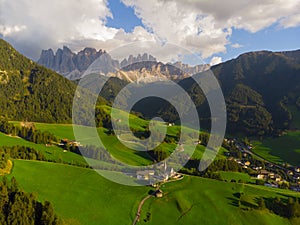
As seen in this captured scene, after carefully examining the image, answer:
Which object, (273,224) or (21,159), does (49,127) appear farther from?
(273,224)

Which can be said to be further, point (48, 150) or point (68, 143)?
point (68, 143)

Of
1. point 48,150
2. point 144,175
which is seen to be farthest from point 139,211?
point 48,150

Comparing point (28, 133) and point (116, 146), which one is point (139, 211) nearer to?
point (116, 146)

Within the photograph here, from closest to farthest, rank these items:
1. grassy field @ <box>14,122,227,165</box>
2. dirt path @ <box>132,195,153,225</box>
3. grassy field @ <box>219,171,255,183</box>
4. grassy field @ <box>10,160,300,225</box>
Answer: dirt path @ <box>132,195,153,225</box> → grassy field @ <box>10,160,300,225</box> → grassy field @ <box>219,171,255,183</box> → grassy field @ <box>14,122,227,165</box>

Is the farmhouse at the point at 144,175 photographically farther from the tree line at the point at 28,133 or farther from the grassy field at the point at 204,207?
the tree line at the point at 28,133

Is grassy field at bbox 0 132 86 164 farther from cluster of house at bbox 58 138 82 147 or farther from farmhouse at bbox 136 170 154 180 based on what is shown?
farmhouse at bbox 136 170 154 180

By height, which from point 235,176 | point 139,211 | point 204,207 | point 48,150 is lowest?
point 139,211

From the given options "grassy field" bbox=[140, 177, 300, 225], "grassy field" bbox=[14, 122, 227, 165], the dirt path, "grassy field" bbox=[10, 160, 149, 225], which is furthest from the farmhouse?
"grassy field" bbox=[14, 122, 227, 165]

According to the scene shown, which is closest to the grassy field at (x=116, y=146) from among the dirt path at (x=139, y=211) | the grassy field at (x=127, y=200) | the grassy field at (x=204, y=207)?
the grassy field at (x=127, y=200)

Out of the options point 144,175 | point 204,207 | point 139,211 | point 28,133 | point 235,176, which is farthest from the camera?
point 28,133

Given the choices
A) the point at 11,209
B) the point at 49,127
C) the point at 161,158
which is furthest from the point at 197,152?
the point at 11,209
